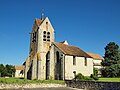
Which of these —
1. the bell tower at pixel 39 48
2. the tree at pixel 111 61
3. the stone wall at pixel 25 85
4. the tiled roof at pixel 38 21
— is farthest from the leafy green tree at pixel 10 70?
the stone wall at pixel 25 85

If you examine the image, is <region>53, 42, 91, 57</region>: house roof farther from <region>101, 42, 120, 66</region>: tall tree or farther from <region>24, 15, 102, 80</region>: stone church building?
<region>101, 42, 120, 66</region>: tall tree

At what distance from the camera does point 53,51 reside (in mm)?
47844

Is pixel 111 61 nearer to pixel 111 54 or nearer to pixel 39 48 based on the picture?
pixel 111 54

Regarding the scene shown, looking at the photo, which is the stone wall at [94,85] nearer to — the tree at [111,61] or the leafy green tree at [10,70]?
the tree at [111,61]

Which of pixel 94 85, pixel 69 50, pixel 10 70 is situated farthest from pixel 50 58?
pixel 10 70

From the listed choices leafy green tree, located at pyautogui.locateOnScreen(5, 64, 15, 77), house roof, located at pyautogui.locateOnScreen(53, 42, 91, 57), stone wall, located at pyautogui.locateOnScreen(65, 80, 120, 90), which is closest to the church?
house roof, located at pyautogui.locateOnScreen(53, 42, 91, 57)

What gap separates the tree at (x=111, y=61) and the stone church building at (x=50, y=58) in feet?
23.3

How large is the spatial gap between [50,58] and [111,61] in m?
18.1

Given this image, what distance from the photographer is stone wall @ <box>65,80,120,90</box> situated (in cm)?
2792

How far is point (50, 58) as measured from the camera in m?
47.5

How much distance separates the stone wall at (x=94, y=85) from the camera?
2792 centimetres

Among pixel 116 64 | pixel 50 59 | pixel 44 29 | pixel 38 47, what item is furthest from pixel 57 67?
pixel 116 64

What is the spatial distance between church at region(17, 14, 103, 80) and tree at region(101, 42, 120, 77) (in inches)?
280

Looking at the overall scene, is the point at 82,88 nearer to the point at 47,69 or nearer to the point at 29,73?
the point at 47,69
